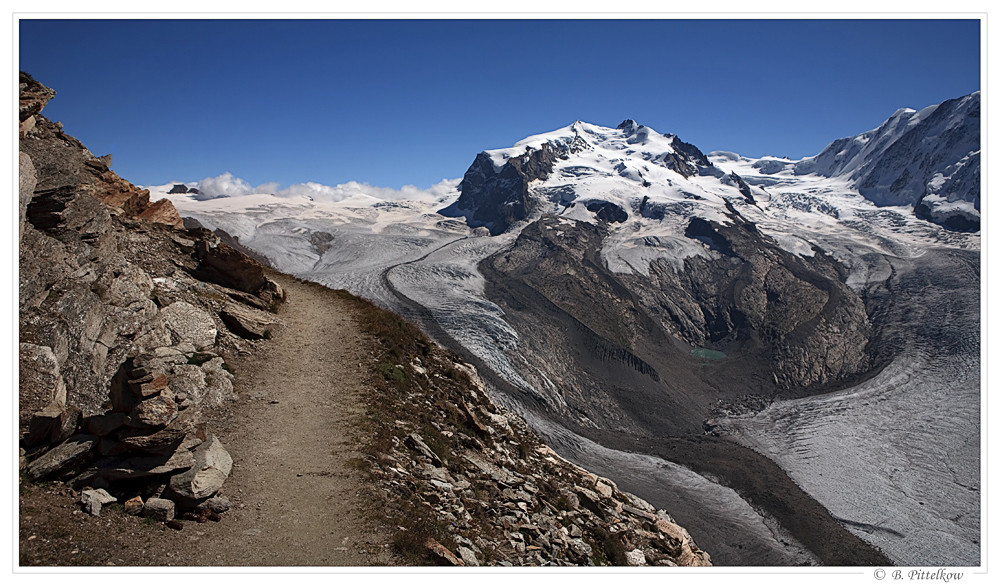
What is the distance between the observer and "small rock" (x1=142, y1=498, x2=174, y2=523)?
5.67 metres

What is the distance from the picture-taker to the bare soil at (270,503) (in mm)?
5160

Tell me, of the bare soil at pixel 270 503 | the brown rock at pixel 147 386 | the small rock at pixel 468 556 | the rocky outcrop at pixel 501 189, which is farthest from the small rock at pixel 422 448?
the rocky outcrop at pixel 501 189

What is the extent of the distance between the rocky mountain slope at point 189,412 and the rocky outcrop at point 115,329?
0.10ft

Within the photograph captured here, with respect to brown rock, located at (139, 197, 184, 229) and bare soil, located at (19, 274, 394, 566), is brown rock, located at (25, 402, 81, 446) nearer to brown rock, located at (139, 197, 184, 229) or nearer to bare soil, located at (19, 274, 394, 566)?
bare soil, located at (19, 274, 394, 566)

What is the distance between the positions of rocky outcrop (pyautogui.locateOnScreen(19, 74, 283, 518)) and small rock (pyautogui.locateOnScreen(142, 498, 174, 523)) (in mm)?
23

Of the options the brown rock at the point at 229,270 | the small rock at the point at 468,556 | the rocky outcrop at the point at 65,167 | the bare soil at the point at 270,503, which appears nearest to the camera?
the bare soil at the point at 270,503

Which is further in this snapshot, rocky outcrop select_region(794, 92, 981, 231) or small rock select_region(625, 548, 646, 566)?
rocky outcrop select_region(794, 92, 981, 231)

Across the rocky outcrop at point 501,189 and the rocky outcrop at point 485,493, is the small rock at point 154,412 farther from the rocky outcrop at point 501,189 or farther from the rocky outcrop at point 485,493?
the rocky outcrop at point 501,189

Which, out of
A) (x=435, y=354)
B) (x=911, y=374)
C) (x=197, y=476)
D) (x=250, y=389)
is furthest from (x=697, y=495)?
(x=911, y=374)

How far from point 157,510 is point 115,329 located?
5215 millimetres

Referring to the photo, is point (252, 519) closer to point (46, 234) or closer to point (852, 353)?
point (46, 234)

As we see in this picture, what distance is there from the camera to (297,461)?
25.5 feet

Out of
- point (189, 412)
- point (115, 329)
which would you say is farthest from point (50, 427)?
point (115, 329)

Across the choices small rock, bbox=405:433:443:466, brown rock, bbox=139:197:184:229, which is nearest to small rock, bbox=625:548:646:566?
small rock, bbox=405:433:443:466
